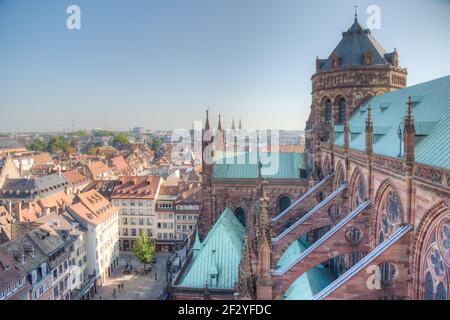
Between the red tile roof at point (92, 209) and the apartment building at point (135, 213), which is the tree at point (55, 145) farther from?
the red tile roof at point (92, 209)

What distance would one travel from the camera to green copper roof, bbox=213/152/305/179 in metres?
29.9

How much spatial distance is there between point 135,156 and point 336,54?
75.3m

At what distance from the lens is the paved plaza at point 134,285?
109 ft

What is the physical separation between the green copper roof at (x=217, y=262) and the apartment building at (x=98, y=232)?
66.3ft

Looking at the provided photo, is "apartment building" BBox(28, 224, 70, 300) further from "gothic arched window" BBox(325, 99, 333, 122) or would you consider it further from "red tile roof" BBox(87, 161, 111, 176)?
"red tile roof" BBox(87, 161, 111, 176)

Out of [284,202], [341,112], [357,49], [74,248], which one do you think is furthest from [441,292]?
[74,248]

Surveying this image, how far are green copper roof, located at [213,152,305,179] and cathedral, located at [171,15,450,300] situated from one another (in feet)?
0.39

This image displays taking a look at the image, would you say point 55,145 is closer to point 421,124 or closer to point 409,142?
point 421,124

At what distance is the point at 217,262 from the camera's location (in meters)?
19.8

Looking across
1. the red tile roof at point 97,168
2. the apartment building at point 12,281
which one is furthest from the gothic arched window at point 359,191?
the red tile roof at point 97,168

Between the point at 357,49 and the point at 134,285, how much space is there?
31.5 metres

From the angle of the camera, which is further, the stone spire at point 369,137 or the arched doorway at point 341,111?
the arched doorway at point 341,111

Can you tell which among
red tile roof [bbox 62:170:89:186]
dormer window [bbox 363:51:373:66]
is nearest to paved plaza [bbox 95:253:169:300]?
red tile roof [bbox 62:170:89:186]
